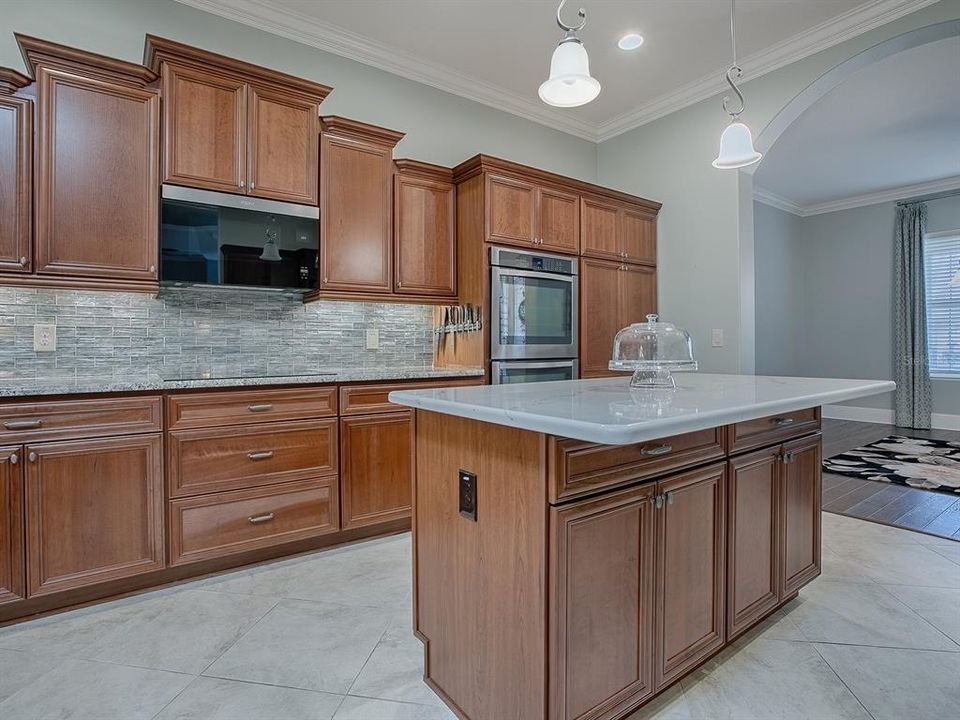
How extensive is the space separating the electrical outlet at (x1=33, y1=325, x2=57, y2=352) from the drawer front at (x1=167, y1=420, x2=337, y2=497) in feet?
2.77

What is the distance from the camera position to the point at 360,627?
1949 millimetres

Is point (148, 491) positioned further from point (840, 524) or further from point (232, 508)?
point (840, 524)

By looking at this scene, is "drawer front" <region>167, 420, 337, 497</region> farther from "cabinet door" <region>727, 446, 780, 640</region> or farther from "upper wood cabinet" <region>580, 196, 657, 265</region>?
"upper wood cabinet" <region>580, 196, 657, 265</region>

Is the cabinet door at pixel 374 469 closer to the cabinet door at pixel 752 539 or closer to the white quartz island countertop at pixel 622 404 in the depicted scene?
the white quartz island countertop at pixel 622 404

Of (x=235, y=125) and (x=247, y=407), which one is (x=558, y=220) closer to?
(x=235, y=125)

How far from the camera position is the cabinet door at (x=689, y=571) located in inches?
55.4

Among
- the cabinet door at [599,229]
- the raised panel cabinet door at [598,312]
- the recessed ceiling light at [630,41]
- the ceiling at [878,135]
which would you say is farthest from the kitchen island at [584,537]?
the ceiling at [878,135]

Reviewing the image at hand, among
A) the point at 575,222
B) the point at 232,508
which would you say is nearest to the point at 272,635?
the point at 232,508

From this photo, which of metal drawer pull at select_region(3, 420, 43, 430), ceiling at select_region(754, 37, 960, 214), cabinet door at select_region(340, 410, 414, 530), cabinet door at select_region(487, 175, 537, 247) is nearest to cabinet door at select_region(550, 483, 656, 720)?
cabinet door at select_region(340, 410, 414, 530)

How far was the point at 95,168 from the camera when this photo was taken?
234 cm

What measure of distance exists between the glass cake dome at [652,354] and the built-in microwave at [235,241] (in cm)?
177

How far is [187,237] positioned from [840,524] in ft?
13.0

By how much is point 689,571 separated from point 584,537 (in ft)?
1.65

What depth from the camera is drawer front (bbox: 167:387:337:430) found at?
227 cm
